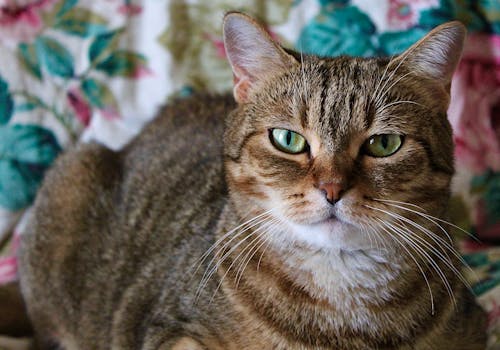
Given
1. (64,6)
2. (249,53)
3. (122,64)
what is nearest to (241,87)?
(249,53)

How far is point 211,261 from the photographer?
1301 millimetres

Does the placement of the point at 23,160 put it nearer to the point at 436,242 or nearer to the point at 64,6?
the point at 64,6

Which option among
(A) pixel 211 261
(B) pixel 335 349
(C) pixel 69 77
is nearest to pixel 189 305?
(A) pixel 211 261

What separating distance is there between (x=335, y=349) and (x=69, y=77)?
1246 millimetres

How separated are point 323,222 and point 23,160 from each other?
3.75 feet

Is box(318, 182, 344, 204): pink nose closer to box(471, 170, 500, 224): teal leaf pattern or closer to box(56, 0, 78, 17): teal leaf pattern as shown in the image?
box(471, 170, 500, 224): teal leaf pattern

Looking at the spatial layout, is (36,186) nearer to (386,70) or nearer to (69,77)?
(69,77)

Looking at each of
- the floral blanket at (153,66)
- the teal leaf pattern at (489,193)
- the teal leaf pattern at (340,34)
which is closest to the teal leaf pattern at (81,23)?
the floral blanket at (153,66)

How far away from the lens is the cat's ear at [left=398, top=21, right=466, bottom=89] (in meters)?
1.19

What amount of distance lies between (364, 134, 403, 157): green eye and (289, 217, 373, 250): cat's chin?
0.42 feet

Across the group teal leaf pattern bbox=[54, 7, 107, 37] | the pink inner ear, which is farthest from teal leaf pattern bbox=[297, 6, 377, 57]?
the pink inner ear

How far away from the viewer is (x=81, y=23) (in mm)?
2107

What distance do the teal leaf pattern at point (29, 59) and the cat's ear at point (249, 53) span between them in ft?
3.17

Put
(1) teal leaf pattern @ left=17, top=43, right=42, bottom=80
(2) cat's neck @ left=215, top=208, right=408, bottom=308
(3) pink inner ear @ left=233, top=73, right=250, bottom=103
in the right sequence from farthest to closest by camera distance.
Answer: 1. (1) teal leaf pattern @ left=17, top=43, right=42, bottom=80
2. (3) pink inner ear @ left=233, top=73, right=250, bottom=103
3. (2) cat's neck @ left=215, top=208, right=408, bottom=308
